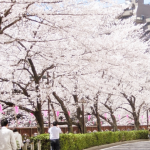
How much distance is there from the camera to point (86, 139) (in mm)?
21281

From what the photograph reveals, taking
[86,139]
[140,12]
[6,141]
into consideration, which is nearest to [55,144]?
[86,139]

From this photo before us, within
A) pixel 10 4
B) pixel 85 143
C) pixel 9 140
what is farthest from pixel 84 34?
pixel 85 143

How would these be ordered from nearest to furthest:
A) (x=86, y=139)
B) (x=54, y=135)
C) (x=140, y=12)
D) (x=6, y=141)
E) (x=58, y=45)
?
(x=6, y=141) → (x=58, y=45) → (x=54, y=135) → (x=86, y=139) → (x=140, y=12)

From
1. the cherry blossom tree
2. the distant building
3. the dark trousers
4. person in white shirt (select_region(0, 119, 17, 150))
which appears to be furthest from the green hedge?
the distant building

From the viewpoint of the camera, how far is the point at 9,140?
7523 mm

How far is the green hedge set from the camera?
53.7ft

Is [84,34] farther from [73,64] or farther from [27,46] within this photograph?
[27,46]

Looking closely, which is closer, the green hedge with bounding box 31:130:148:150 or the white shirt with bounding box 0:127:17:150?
the white shirt with bounding box 0:127:17:150

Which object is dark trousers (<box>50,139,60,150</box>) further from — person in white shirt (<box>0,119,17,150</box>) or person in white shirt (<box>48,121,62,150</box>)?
person in white shirt (<box>0,119,17,150</box>)

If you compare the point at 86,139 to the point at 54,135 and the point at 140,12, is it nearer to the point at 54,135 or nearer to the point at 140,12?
the point at 54,135

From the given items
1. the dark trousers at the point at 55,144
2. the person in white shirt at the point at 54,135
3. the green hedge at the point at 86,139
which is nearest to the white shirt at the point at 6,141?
the person in white shirt at the point at 54,135

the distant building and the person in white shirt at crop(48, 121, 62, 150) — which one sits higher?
the distant building

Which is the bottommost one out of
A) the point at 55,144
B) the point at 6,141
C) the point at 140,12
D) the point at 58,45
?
the point at 55,144

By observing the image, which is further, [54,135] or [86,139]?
[86,139]
